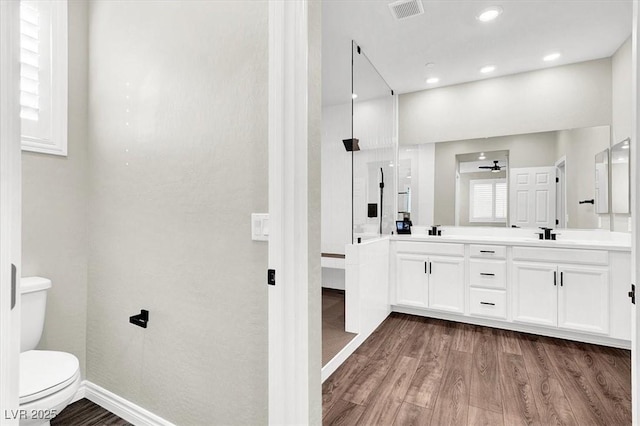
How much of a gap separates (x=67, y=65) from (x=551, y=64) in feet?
13.4

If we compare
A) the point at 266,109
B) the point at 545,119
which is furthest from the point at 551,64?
the point at 266,109

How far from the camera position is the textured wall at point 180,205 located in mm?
1291

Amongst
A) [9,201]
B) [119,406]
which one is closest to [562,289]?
[119,406]

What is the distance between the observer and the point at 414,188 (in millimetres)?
3850

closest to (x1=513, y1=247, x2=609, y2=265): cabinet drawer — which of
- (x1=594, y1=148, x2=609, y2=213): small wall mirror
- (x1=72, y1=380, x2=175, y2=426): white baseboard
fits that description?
(x1=594, y1=148, x2=609, y2=213): small wall mirror

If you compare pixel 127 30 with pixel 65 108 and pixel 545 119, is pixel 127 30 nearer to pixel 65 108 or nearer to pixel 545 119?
pixel 65 108

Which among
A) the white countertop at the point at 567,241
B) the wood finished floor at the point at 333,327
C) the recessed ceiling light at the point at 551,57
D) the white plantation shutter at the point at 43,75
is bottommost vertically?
the wood finished floor at the point at 333,327

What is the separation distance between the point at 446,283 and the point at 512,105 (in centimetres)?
205

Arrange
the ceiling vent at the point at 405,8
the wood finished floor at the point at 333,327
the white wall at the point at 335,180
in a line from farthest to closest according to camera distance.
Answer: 1. the white wall at the point at 335,180
2. the wood finished floor at the point at 333,327
3. the ceiling vent at the point at 405,8

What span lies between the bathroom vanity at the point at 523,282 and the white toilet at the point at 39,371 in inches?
109

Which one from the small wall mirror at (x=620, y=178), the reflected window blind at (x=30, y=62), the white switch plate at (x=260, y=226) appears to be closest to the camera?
the white switch plate at (x=260, y=226)

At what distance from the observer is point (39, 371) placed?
138 cm

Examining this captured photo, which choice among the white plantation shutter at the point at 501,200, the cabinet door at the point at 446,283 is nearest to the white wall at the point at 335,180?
the cabinet door at the point at 446,283

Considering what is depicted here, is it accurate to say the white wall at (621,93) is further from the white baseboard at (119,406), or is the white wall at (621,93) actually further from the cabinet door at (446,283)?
the white baseboard at (119,406)
